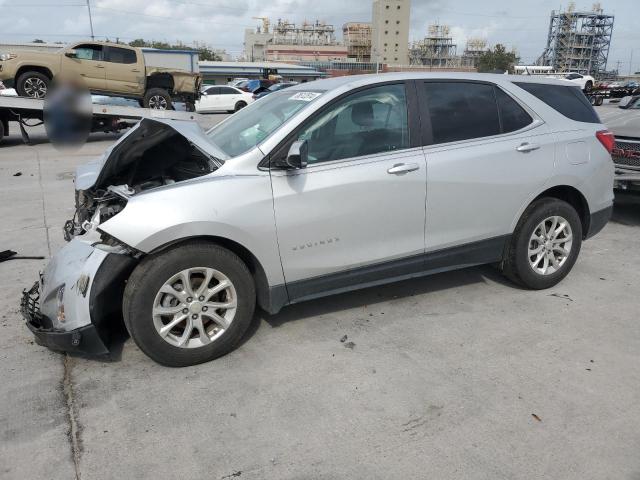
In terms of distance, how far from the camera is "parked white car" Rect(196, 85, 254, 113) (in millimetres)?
A: 28656

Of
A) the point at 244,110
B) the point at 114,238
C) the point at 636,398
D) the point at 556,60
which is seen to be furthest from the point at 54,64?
the point at 556,60

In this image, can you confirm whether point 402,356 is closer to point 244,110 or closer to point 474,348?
point 474,348

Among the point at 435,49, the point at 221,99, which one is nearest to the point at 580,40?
the point at 435,49

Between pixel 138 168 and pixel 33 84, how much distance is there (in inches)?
522

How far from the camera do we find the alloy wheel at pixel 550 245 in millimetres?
4422

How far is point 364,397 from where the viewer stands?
10.0 feet

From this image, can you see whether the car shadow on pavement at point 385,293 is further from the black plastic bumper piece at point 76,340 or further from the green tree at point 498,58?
the green tree at point 498,58

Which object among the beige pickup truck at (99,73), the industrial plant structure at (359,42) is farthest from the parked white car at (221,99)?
the industrial plant structure at (359,42)

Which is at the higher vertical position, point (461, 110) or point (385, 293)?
point (461, 110)

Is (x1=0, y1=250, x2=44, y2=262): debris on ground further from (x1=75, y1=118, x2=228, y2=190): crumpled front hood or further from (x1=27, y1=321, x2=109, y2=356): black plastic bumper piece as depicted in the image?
(x1=27, y1=321, x2=109, y2=356): black plastic bumper piece

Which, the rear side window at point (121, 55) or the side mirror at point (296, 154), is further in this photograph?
the rear side window at point (121, 55)

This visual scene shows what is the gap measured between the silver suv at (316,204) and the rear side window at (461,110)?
1 centimetres

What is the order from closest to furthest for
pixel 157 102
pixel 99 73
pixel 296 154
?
pixel 296 154
pixel 99 73
pixel 157 102

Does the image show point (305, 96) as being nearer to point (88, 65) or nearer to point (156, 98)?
point (88, 65)
